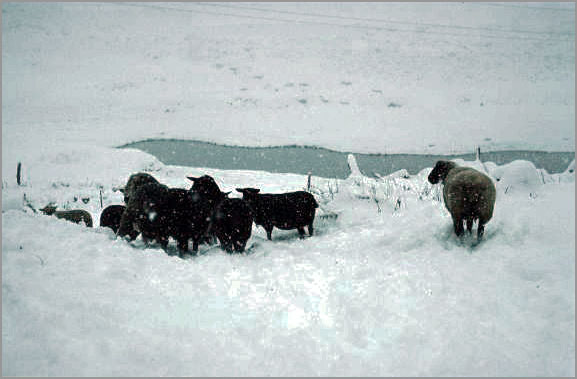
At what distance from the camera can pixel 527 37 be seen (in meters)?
41.9

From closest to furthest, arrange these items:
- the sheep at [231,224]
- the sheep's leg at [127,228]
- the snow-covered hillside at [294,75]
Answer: the sheep at [231,224]
the sheep's leg at [127,228]
the snow-covered hillside at [294,75]

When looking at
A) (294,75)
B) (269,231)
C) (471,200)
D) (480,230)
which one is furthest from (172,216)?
(294,75)

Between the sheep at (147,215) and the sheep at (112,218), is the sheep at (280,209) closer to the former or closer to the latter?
the sheep at (147,215)

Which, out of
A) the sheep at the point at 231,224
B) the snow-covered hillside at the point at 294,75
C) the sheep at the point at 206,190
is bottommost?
the sheep at the point at 231,224

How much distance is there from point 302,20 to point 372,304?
Answer: 49716 mm

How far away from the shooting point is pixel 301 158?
73.5 ft

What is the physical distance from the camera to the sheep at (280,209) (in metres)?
5.72

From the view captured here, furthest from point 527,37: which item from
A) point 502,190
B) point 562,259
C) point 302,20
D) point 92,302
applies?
point 92,302

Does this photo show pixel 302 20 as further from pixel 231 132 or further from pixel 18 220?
pixel 18 220

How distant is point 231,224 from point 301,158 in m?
17.7

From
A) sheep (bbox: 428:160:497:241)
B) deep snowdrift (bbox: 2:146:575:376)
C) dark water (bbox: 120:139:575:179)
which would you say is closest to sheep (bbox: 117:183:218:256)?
deep snowdrift (bbox: 2:146:575:376)

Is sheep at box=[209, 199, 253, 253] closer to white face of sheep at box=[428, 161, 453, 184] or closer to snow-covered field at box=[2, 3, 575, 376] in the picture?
snow-covered field at box=[2, 3, 575, 376]

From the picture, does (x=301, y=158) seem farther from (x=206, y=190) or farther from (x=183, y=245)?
(x=183, y=245)

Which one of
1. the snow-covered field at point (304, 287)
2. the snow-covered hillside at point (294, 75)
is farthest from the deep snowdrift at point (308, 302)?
the snow-covered hillside at point (294, 75)
